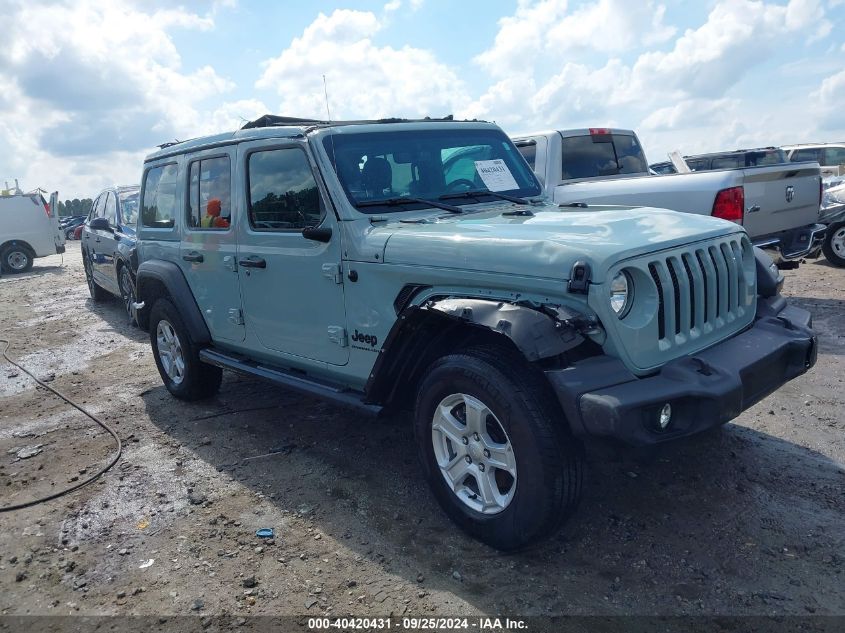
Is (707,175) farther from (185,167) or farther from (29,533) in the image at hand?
(29,533)

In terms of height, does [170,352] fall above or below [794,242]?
below

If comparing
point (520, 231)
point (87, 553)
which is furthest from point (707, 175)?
point (87, 553)

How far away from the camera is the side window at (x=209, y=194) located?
4719mm

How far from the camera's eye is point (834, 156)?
15047 mm

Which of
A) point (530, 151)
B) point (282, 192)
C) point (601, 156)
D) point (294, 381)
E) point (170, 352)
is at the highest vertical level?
point (530, 151)

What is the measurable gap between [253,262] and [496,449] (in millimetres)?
2180

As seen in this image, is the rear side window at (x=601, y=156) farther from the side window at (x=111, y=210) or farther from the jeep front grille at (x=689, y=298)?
the side window at (x=111, y=210)

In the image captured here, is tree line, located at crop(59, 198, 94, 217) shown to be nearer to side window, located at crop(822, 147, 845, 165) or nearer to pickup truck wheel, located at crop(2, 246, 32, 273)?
pickup truck wheel, located at crop(2, 246, 32, 273)

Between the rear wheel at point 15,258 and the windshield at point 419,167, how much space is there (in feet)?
58.2

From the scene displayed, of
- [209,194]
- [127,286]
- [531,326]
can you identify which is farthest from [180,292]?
[127,286]

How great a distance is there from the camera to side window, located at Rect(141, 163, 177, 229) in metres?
5.48

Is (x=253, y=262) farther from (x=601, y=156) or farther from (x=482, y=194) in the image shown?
(x=601, y=156)

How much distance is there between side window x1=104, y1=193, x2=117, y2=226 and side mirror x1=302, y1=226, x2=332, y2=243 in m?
7.17

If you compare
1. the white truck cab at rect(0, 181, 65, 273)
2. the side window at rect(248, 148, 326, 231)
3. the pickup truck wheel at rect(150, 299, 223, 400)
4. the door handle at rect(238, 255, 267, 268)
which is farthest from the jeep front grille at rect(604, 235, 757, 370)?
the white truck cab at rect(0, 181, 65, 273)
